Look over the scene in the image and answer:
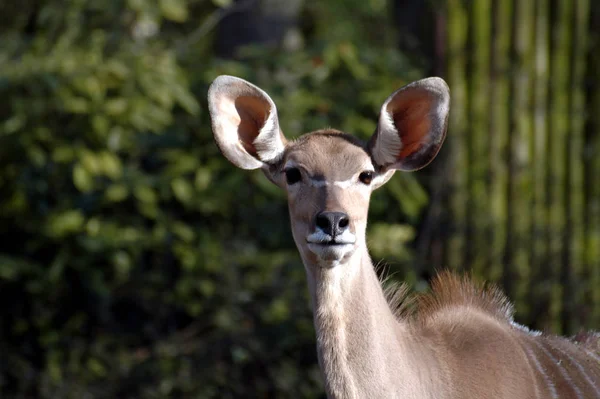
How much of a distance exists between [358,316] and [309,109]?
373 centimetres

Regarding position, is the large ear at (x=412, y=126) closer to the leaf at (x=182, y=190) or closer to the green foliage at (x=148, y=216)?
the green foliage at (x=148, y=216)

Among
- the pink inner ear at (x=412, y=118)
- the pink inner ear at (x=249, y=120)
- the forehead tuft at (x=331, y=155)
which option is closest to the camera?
the forehead tuft at (x=331, y=155)

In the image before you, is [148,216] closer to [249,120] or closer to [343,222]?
[249,120]

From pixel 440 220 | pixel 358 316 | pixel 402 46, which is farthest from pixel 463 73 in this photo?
pixel 358 316

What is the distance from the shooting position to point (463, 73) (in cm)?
734

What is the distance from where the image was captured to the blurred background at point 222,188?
695 cm

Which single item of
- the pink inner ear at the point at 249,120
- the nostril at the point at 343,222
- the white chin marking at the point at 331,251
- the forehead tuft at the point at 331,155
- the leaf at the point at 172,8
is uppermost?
the leaf at the point at 172,8

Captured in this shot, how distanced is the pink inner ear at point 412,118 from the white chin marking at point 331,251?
60cm

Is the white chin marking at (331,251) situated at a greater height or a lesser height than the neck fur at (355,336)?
greater

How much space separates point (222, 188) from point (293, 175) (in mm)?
3181

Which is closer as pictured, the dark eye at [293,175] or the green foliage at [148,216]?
the dark eye at [293,175]

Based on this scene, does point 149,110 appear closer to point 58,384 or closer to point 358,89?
point 358,89

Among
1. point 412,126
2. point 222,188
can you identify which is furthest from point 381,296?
point 222,188

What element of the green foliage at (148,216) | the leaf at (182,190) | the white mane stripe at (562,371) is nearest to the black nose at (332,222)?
the white mane stripe at (562,371)
